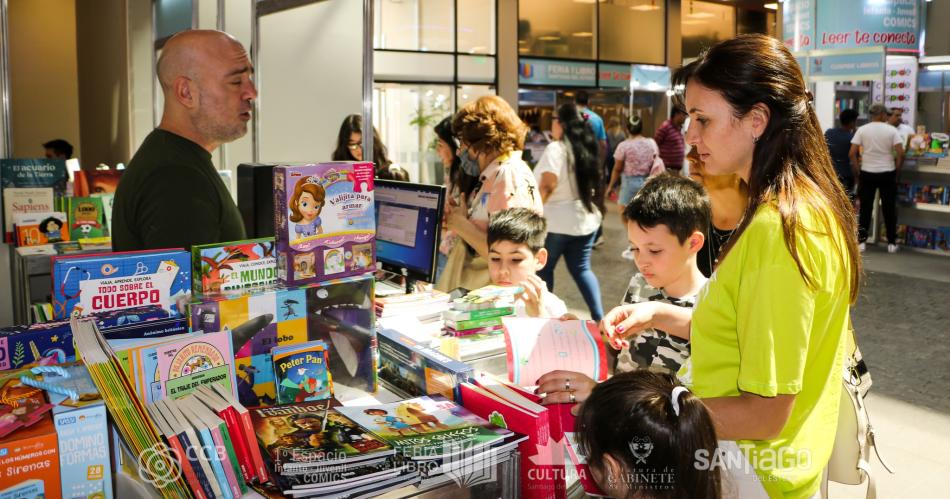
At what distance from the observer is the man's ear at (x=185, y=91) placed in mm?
2480

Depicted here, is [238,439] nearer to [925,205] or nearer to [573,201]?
[573,201]

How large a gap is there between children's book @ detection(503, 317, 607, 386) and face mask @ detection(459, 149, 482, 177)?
7.29 ft

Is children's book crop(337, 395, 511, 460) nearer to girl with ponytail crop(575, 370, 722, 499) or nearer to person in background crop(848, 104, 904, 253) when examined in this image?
girl with ponytail crop(575, 370, 722, 499)

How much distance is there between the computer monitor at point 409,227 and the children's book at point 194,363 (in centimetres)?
136

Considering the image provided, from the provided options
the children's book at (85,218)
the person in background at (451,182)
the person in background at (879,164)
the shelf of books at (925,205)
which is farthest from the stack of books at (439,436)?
the shelf of books at (925,205)

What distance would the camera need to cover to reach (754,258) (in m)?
1.28

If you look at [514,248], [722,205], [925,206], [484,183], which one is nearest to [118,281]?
[514,248]

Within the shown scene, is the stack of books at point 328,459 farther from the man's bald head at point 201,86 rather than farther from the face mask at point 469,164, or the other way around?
the face mask at point 469,164

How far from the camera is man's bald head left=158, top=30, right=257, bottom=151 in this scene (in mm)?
2486

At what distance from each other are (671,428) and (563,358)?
1.92 feet

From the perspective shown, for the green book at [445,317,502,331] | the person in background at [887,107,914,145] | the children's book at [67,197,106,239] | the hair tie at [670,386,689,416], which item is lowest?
the green book at [445,317,502,331]

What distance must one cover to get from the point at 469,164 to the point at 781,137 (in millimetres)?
2745

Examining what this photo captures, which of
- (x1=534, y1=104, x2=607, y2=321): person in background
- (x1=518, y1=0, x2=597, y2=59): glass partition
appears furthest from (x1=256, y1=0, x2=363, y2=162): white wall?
(x1=518, y1=0, x2=597, y2=59): glass partition

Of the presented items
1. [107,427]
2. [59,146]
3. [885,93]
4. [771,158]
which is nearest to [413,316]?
[107,427]
